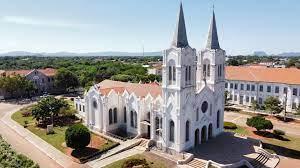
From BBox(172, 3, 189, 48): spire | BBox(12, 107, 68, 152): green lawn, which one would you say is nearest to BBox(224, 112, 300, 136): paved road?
BBox(172, 3, 189, 48): spire

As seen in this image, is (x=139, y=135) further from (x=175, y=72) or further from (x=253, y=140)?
(x=253, y=140)

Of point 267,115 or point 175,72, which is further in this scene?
point 267,115

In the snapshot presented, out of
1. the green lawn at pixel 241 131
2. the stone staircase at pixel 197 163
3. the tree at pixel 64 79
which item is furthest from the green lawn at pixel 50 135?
the green lawn at pixel 241 131

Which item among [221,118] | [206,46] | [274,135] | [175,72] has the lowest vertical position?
[274,135]

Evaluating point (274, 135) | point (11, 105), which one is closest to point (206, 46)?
point (274, 135)

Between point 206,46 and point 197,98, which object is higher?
point 206,46

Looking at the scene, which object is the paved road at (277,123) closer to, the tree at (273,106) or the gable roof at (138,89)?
the tree at (273,106)
